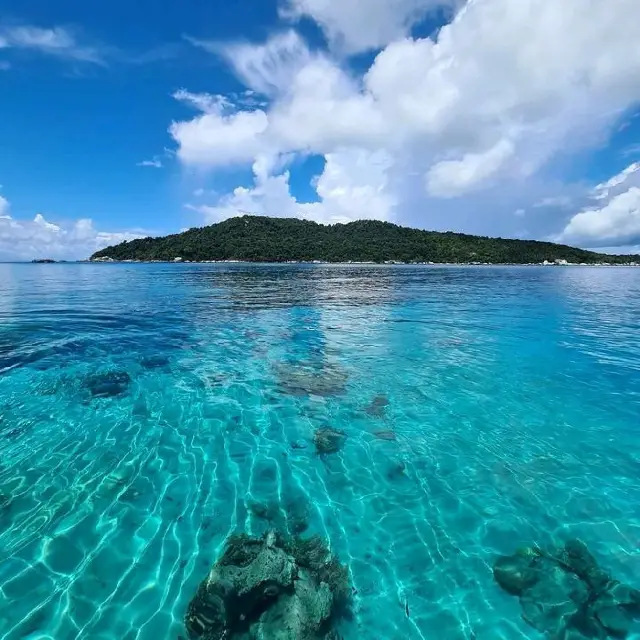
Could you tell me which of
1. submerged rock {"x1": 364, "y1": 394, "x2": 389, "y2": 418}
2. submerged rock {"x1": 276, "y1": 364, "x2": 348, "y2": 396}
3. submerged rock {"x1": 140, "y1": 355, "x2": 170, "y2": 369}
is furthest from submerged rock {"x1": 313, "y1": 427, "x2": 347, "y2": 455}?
submerged rock {"x1": 140, "y1": 355, "x2": 170, "y2": 369}

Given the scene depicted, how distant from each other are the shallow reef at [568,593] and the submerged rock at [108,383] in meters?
11.7

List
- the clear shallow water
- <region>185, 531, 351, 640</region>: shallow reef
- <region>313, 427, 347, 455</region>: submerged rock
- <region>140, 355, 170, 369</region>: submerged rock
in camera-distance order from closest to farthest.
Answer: <region>185, 531, 351, 640</region>: shallow reef < the clear shallow water < <region>313, 427, 347, 455</region>: submerged rock < <region>140, 355, 170, 369</region>: submerged rock

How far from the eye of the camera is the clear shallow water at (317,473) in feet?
17.3

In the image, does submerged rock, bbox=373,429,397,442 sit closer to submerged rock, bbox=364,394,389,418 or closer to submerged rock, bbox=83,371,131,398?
submerged rock, bbox=364,394,389,418

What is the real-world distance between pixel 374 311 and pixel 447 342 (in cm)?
1118

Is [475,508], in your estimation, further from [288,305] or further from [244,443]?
[288,305]

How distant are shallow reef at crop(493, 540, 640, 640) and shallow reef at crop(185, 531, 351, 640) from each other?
2544 mm

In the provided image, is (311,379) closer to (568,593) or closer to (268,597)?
(268,597)

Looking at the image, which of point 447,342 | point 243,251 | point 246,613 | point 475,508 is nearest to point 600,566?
point 475,508

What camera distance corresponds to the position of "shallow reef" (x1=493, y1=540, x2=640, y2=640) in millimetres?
4867

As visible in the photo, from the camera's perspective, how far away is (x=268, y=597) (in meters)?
5.02

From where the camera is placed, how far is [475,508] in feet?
22.9

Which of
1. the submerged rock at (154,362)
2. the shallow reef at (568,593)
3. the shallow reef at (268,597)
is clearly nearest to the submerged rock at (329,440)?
the shallow reef at (268,597)

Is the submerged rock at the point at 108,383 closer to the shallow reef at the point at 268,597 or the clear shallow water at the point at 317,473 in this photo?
the clear shallow water at the point at 317,473
